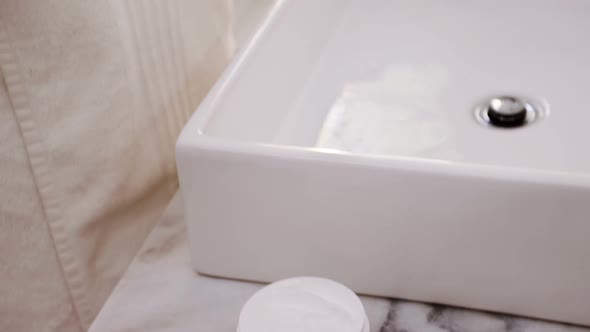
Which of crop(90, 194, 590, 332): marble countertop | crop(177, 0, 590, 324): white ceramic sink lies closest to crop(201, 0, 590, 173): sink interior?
crop(177, 0, 590, 324): white ceramic sink

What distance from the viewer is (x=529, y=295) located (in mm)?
551

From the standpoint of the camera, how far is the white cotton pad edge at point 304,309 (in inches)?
18.5

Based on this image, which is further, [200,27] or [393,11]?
[393,11]

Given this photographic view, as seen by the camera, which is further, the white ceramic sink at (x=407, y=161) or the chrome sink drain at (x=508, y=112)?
the chrome sink drain at (x=508, y=112)

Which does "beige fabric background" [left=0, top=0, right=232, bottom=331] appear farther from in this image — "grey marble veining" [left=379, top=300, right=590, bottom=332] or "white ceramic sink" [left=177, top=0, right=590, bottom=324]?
"grey marble veining" [left=379, top=300, right=590, bottom=332]

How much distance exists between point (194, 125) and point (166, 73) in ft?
0.51

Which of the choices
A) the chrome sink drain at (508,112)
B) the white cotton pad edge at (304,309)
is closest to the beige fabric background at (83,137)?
the white cotton pad edge at (304,309)

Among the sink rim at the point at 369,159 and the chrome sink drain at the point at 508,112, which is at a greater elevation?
the sink rim at the point at 369,159

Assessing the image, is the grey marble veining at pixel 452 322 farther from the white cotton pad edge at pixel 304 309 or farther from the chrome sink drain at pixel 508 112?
the chrome sink drain at pixel 508 112

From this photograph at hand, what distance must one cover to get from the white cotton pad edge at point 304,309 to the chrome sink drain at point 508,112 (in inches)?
12.9

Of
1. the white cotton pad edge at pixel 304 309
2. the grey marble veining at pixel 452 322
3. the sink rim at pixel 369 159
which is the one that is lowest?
the grey marble veining at pixel 452 322

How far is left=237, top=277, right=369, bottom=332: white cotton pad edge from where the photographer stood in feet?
1.54

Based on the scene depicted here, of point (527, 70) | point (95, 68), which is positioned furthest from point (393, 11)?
point (95, 68)

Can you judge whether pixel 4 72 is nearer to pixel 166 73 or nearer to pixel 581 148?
pixel 166 73
